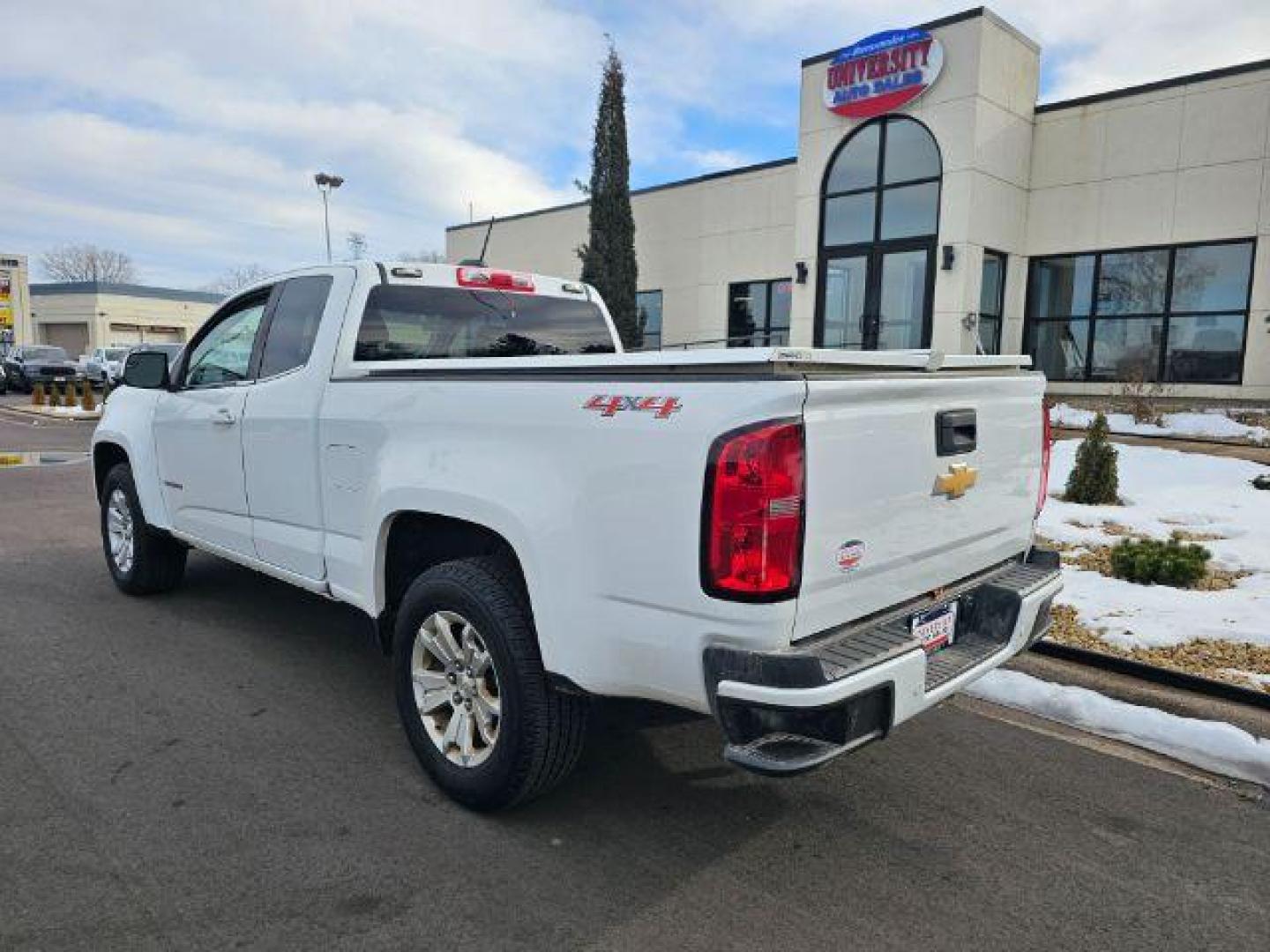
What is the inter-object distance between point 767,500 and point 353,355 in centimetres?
228

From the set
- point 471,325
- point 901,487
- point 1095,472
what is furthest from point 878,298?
point 901,487

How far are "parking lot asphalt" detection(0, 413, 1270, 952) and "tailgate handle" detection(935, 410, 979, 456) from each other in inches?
52.1

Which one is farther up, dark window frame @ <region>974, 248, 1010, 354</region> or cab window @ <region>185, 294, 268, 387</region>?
dark window frame @ <region>974, 248, 1010, 354</region>

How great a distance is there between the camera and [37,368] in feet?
106

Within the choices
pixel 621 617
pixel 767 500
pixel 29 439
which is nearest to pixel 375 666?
pixel 621 617

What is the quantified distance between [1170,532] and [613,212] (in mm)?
14999

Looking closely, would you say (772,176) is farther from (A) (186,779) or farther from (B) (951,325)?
(A) (186,779)

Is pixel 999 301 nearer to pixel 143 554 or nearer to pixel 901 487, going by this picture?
pixel 143 554

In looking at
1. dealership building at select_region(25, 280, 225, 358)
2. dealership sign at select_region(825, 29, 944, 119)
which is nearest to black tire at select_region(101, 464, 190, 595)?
dealership sign at select_region(825, 29, 944, 119)

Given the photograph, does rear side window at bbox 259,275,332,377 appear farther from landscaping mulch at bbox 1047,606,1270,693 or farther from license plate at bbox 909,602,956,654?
landscaping mulch at bbox 1047,606,1270,693

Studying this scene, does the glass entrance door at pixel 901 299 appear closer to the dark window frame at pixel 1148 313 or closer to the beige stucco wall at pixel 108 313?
the dark window frame at pixel 1148 313

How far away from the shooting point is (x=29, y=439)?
53.9ft

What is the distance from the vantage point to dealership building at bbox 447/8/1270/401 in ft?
45.1

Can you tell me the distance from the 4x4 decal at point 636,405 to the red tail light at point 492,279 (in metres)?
2.07
